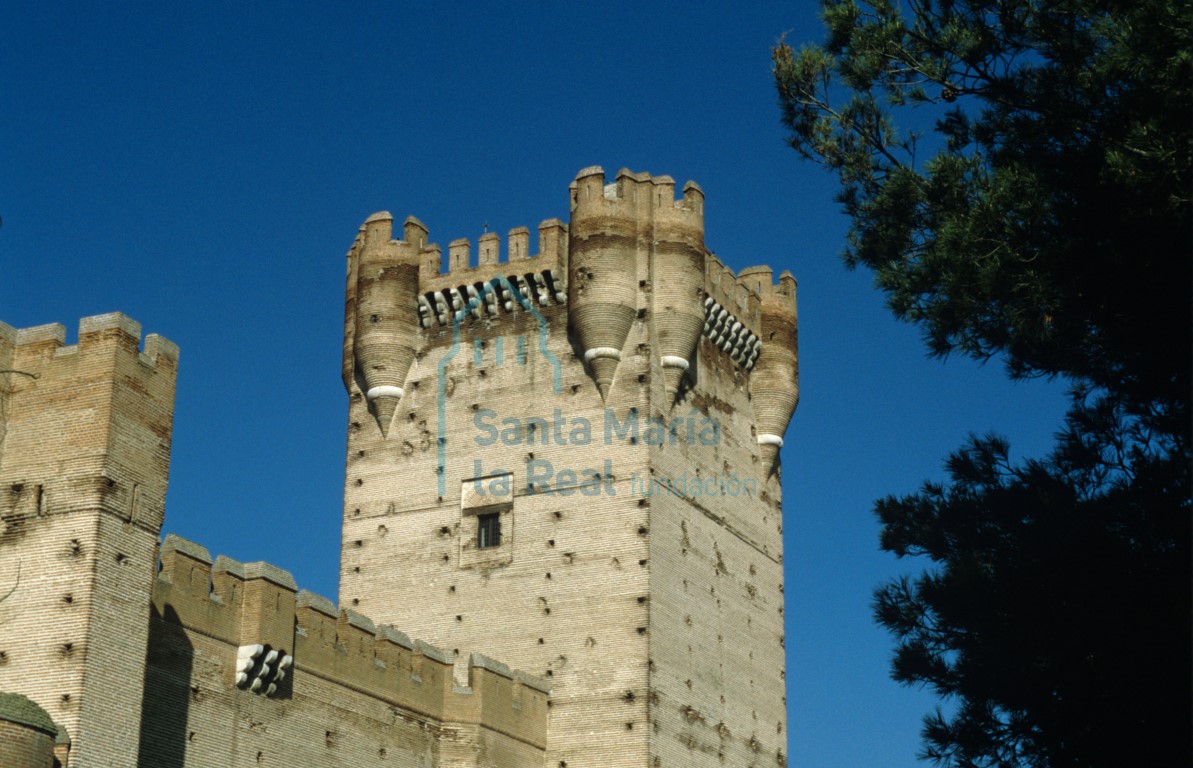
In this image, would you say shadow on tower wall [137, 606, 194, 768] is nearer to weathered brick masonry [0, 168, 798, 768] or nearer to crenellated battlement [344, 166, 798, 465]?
weathered brick masonry [0, 168, 798, 768]

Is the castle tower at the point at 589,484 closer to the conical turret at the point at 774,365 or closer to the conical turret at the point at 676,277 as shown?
the conical turret at the point at 676,277

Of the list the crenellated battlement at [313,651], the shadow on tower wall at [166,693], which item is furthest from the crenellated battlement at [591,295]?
the shadow on tower wall at [166,693]

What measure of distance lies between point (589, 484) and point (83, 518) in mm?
13314

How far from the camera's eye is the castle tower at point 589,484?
1244 inches

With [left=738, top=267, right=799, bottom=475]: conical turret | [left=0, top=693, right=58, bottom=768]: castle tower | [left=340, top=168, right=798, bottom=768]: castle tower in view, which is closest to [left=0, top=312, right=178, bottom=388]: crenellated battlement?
[left=0, top=693, right=58, bottom=768]: castle tower

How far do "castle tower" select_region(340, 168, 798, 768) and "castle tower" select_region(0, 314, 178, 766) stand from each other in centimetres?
1113

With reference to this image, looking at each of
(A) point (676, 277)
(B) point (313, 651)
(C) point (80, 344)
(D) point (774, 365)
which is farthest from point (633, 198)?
(C) point (80, 344)

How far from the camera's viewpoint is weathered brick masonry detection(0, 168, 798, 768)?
25.7 meters

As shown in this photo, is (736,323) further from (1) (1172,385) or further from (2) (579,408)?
(1) (1172,385)

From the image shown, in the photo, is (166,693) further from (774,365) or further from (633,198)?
(774,365)

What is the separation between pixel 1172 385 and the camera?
63.0 feet

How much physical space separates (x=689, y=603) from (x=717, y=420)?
14.5 ft

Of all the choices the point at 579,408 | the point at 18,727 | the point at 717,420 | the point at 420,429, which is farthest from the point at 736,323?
the point at 18,727

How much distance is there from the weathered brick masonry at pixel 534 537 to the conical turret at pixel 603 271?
0.14 feet
